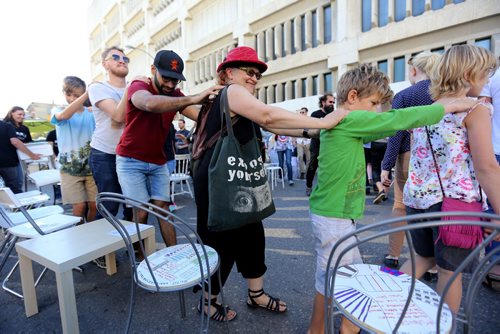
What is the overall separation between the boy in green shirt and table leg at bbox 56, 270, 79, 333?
1519mm

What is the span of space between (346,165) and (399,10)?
15435 mm

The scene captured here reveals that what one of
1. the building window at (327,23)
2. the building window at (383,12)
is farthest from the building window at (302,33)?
the building window at (383,12)

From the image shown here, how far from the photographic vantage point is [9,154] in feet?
15.3

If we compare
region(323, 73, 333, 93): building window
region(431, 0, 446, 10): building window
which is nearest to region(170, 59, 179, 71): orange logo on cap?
region(431, 0, 446, 10): building window

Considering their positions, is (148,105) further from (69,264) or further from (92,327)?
(92,327)

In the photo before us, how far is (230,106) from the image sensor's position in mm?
1633

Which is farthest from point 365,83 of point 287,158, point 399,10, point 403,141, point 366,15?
point 366,15

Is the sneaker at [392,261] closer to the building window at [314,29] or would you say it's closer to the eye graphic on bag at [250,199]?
the eye graphic on bag at [250,199]

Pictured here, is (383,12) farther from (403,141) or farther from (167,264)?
(167,264)

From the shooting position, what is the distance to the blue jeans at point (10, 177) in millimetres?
4707

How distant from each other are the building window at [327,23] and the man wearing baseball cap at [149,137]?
15972mm

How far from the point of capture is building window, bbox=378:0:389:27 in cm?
1369

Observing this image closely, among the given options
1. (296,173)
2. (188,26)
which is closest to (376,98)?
(296,173)

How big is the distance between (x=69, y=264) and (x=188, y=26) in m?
28.7
